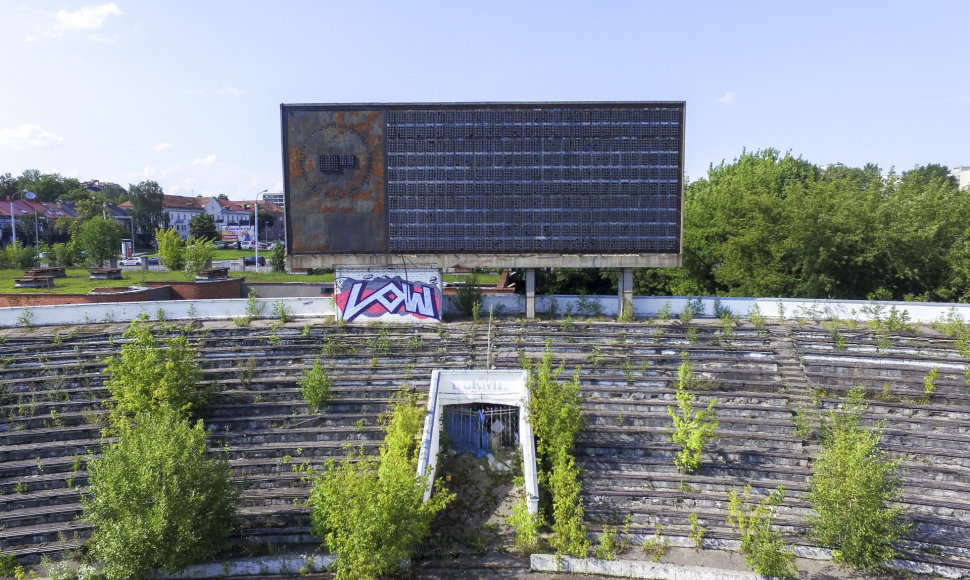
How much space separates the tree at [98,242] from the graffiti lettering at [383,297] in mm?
26800

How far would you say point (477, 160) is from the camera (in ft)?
66.8

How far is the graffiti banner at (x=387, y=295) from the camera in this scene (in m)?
20.8

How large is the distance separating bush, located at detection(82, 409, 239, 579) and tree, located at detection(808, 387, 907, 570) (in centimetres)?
1314

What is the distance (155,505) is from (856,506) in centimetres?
1439

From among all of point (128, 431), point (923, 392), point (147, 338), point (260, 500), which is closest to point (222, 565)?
point (260, 500)

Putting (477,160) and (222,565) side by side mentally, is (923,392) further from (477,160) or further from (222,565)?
(222,565)

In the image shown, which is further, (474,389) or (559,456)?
(474,389)

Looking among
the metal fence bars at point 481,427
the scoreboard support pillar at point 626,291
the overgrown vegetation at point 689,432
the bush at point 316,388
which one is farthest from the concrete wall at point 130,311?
the overgrown vegetation at point 689,432

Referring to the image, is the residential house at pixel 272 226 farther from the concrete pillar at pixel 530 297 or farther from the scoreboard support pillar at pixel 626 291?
the scoreboard support pillar at pixel 626 291

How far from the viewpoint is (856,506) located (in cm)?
1112

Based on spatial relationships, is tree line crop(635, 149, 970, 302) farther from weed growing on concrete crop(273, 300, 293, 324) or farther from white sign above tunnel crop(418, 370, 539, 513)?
weed growing on concrete crop(273, 300, 293, 324)

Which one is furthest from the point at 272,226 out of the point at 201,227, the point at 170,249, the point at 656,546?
the point at 656,546

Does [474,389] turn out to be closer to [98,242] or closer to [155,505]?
[155,505]

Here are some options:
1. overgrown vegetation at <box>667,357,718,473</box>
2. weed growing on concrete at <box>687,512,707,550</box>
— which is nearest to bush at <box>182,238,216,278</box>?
overgrown vegetation at <box>667,357,718,473</box>
